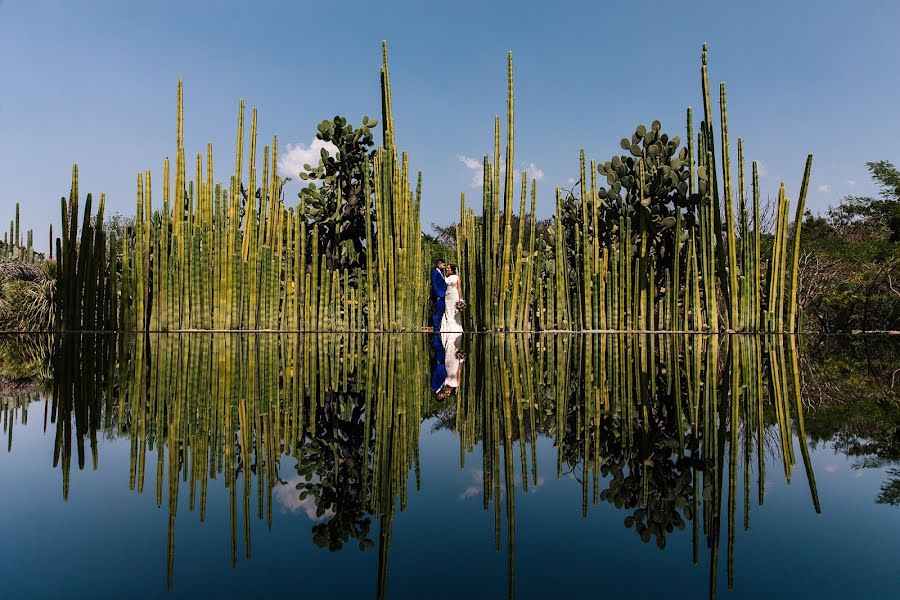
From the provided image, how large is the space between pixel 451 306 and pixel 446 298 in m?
0.11

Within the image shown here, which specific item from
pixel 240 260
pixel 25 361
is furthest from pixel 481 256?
pixel 25 361

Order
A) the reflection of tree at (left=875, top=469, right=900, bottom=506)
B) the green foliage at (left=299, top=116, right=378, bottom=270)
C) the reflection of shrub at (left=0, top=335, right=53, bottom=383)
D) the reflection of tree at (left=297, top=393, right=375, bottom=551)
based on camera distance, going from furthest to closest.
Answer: the green foliage at (left=299, top=116, right=378, bottom=270), the reflection of shrub at (left=0, top=335, right=53, bottom=383), the reflection of tree at (left=875, top=469, right=900, bottom=506), the reflection of tree at (left=297, top=393, right=375, bottom=551)

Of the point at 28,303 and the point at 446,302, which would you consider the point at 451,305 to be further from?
the point at 28,303

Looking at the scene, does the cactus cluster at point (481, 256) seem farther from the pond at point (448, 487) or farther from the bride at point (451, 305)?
the pond at point (448, 487)

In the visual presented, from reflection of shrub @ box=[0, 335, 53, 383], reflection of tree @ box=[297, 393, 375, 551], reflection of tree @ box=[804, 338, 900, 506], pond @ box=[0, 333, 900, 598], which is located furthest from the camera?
reflection of shrub @ box=[0, 335, 53, 383]

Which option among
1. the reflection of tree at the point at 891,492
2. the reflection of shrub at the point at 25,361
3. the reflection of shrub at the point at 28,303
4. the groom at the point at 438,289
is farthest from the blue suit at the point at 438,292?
the reflection of tree at the point at 891,492

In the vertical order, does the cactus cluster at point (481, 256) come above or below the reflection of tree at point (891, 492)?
above

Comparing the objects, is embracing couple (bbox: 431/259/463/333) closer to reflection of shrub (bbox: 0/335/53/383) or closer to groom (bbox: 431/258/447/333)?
groom (bbox: 431/258/447/333)

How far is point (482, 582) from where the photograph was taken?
105cm

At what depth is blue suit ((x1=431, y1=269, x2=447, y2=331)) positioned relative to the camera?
7535mm

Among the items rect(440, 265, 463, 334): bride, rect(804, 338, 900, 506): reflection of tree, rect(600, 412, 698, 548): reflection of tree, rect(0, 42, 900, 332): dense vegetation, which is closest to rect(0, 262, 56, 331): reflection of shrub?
rect(0, 42, 900, 332): dense vegetation

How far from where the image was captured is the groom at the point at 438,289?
24.7 ft

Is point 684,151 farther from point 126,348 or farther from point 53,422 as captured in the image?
point 53,422

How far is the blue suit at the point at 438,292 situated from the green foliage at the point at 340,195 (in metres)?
0.81
